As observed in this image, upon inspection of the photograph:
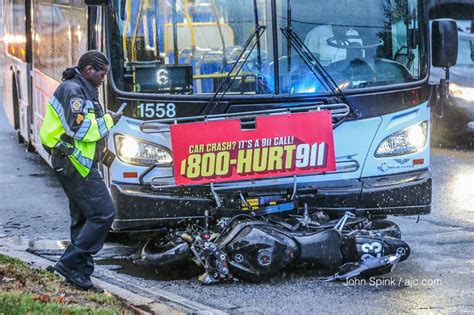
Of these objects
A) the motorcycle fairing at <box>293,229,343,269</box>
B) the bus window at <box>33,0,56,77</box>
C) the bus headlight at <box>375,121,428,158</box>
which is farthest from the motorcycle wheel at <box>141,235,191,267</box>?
the bus window at <box>33,0,56,77</box>

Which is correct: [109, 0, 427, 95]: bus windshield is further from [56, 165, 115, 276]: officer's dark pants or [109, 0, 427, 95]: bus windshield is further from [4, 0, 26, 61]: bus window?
[4, 0, 26, 61]: bus window

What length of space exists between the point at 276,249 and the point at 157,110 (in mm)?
1610

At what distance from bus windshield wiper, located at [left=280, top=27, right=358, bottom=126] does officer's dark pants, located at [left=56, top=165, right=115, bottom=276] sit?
2.21 m

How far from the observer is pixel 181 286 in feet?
27.4

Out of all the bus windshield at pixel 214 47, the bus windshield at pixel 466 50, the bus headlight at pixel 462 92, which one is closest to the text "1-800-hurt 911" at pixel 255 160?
the bus windshield at pixel 214 47

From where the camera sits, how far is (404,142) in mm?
9422

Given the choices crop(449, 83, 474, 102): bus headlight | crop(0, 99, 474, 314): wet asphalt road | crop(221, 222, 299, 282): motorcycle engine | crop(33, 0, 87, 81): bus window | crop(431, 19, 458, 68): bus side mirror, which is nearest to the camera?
crop(0, 99, 474, 314): wet asphalt road

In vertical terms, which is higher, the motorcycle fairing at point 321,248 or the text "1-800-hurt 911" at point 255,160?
the text "1-800-hurt 911" at point 255,160

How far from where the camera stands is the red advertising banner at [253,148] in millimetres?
8867

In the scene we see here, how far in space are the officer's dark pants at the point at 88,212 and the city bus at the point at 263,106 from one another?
1049mm

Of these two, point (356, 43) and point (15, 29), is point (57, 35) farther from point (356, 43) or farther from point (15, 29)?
point (15, 29)

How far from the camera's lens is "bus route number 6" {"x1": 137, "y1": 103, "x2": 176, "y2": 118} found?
9000 mm

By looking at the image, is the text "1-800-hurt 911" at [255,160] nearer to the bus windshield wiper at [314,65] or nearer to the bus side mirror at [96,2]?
the bus windshield wiper at [314,65]

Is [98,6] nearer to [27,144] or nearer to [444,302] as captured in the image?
[444,302]
